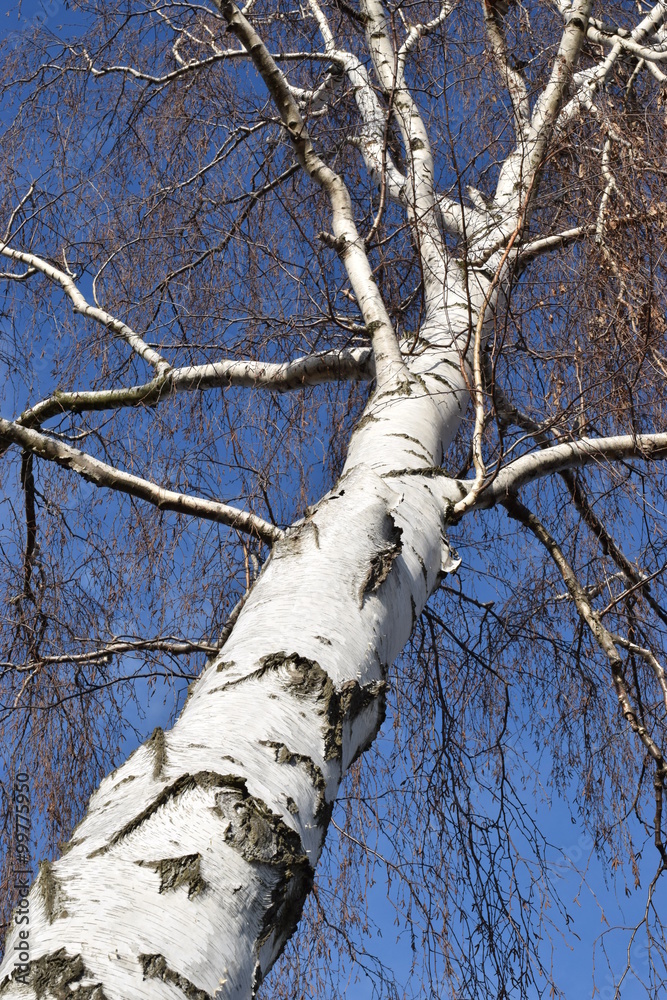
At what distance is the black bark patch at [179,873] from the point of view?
3.24 ft

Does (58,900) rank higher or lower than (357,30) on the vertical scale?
lower

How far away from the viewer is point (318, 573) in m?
1.54

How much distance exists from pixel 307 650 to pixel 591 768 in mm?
1830

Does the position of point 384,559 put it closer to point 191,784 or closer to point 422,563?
point 422,563

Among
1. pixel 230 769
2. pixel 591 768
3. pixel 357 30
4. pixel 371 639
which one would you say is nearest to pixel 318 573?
pixel 371 639

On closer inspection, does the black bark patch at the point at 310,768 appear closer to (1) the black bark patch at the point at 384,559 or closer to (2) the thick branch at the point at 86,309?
(1) the black bark patch at the point at 384,559

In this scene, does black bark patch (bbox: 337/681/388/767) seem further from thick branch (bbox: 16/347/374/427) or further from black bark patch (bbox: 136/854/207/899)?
thick branch (bbox: 16/347/374/427)

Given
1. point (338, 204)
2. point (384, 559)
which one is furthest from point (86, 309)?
point (384, 559)

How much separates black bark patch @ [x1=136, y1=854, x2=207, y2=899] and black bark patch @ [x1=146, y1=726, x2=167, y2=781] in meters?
0.16

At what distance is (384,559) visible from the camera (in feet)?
5.20

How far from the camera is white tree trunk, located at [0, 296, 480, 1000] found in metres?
0.92

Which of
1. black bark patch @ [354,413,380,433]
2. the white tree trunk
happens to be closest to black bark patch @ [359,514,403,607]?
the white tree trunk

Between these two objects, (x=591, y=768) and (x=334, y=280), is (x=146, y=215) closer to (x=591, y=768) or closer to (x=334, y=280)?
(x=334, y=280)

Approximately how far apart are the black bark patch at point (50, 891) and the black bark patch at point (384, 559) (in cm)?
69
